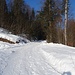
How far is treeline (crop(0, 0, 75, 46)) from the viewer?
124 ft

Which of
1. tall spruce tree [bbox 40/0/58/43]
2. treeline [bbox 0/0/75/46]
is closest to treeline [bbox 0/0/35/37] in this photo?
treeline [bbox 0/0/75/46]

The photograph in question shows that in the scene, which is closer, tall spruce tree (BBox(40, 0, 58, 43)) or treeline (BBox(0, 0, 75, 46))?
treeline (BBox(0, 0, 75, 46))

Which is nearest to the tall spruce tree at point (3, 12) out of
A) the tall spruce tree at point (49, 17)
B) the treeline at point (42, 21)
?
the treeline at point (42, 21)

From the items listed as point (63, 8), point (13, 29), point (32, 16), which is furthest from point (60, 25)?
point (32, 16)

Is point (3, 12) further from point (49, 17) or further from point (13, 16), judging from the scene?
point (49, 17)

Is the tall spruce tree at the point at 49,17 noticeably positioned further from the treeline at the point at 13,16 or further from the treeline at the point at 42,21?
the treeline at the point at 13,16

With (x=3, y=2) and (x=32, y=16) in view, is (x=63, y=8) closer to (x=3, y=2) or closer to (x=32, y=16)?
(x=3, y=2)

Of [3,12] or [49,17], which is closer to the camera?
[49,17]

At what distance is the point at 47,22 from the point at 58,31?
311 centimetres

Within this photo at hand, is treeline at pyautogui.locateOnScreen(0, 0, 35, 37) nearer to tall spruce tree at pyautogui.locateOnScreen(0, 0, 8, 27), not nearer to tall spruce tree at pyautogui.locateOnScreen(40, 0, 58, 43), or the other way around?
tall spruce tree at pyautogui.locateOnScreen(0, 0, 8, 27)

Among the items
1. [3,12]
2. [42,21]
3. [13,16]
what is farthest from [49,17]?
[13,16]

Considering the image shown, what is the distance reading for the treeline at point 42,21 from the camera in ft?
124

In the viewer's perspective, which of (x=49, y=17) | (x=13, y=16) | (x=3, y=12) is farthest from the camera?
(x=13, y=16)

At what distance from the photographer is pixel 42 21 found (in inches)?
1667
